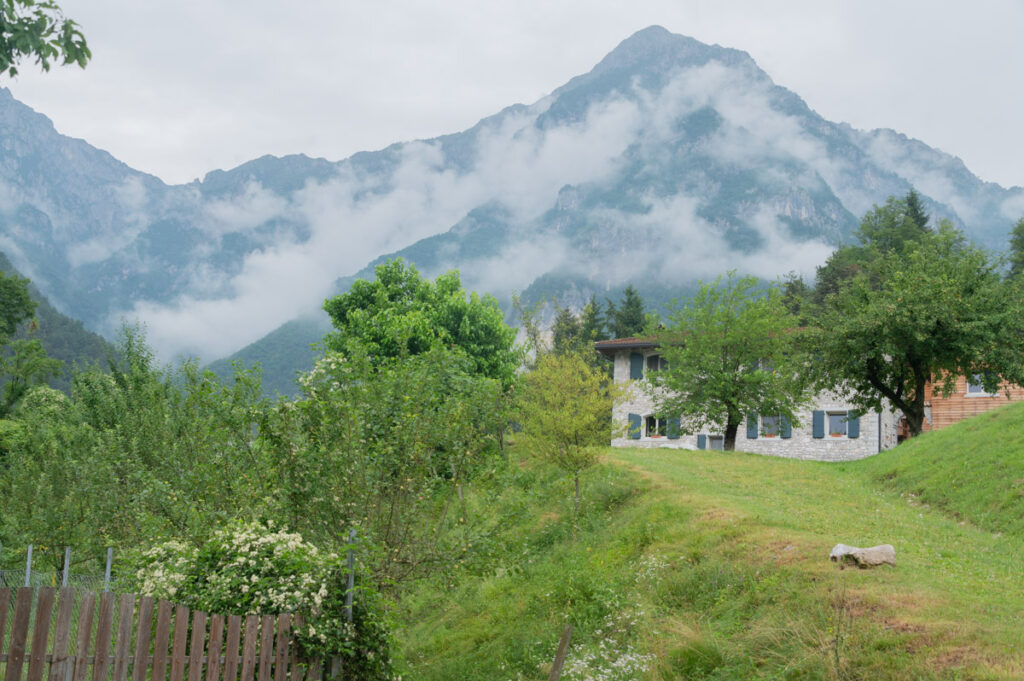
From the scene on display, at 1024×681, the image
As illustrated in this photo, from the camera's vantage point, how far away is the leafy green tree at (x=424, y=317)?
121 ft

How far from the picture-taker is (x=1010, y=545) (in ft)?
50.9

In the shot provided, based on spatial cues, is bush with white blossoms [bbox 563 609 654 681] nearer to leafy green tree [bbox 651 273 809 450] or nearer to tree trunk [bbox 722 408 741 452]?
leafy green tree [bbox 651 273 809 450]

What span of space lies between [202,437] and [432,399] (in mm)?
3239

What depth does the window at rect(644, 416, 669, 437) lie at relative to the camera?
45906 millimetres

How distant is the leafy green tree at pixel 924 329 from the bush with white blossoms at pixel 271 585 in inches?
1096

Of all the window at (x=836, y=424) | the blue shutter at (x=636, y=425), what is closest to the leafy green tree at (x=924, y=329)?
the window at (x=836, y=424)

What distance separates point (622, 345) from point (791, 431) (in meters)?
10.9

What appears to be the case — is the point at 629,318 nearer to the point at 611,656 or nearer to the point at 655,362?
the point at 655,362

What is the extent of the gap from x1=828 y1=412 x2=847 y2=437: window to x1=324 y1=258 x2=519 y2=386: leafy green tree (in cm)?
1780

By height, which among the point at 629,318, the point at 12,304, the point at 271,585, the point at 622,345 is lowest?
the point at 271,585

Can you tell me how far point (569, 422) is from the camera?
72.1ft

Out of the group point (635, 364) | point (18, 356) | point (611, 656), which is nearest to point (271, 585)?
point (611, 656)

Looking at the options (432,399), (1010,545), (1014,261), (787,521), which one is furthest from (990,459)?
(1014,261)

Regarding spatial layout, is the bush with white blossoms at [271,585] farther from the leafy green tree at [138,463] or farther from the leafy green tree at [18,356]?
the leafy green tree at [18,356]
